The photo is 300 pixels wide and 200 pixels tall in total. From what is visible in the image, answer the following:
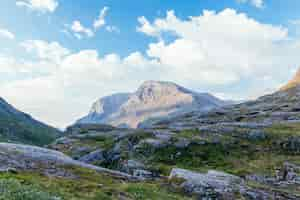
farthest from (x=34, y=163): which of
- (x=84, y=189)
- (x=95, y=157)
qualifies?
(x=95, y=157)

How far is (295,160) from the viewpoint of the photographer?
4781 centimetres

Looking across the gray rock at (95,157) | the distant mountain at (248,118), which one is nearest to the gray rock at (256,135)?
the distant mountain at (248,118)

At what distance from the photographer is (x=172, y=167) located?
4562 cm

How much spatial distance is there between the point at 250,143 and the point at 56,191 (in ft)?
156

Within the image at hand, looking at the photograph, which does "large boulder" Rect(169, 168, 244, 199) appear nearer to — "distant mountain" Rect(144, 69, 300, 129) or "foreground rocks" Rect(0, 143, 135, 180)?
"foreground rocks" Rect(0, 143, 135, 180)

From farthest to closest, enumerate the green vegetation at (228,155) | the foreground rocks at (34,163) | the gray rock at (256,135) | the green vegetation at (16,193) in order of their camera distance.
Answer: the gray rock at (256,135) < the green vegetation at (228,155) < the foreground rocks at (34,163) < the green vegetation at (16,193)

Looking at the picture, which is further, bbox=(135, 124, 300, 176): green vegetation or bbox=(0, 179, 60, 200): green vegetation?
bbox=(135, 124, 300, 176): green vegetation

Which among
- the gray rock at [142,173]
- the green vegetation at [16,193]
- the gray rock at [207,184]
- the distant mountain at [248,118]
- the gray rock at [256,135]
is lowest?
the gray rock at [142,173]

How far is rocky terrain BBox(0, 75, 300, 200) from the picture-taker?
896 inches

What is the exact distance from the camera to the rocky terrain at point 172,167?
2275 centimetres

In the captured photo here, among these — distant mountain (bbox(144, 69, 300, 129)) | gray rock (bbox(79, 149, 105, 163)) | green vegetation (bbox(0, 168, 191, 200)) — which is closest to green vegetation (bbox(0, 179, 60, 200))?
green vegetation (bbox(0, 168, 191, 200))

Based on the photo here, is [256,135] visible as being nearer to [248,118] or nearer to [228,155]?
[228,155]

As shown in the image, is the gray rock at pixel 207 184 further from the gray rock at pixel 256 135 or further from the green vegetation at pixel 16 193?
the gray rock at pixel 256 135

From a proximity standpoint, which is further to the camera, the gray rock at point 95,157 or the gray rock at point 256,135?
the gray rock at point 256,135
